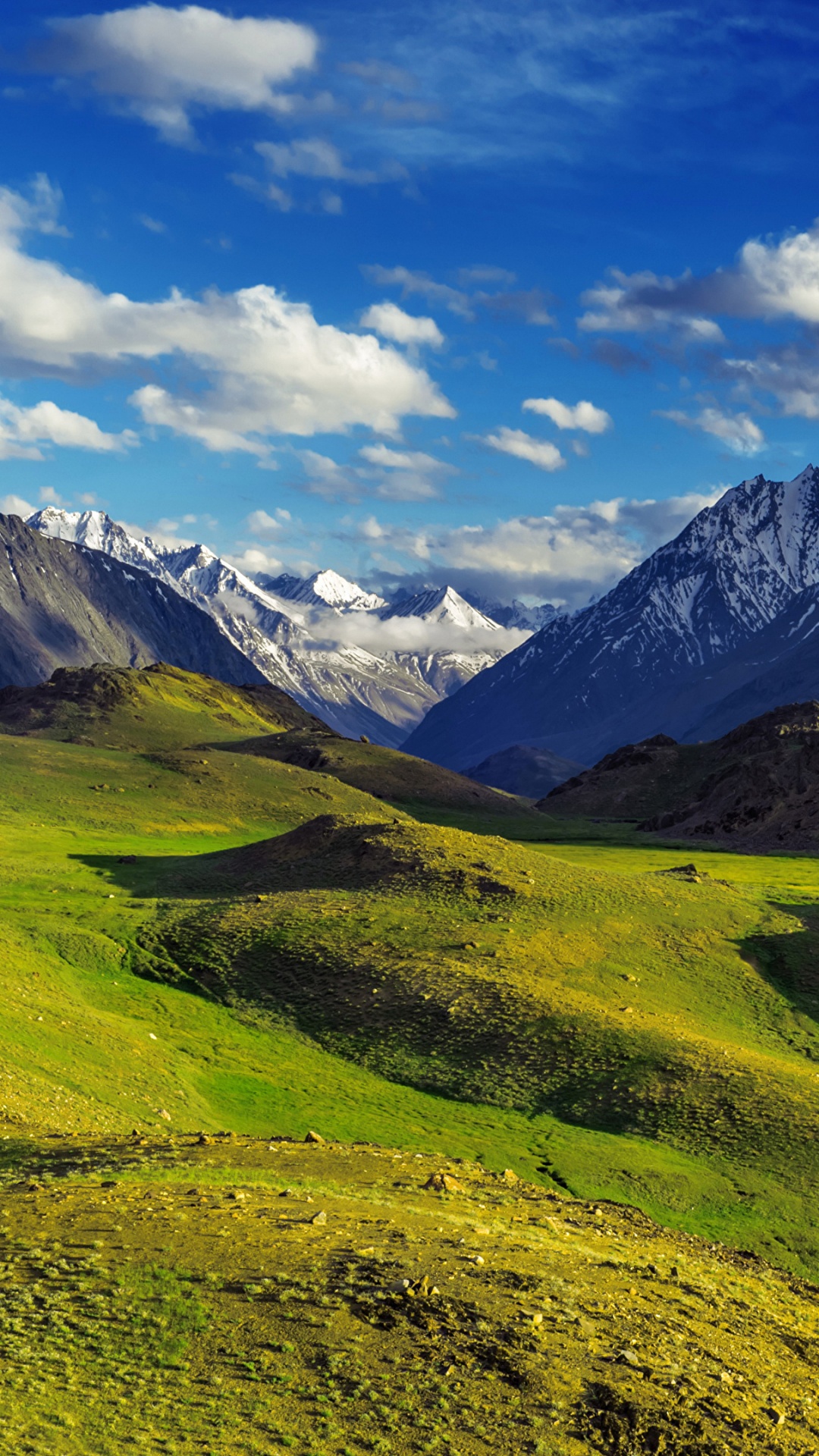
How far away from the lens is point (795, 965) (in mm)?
64562

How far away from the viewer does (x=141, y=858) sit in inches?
3711

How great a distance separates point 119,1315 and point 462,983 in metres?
37.1

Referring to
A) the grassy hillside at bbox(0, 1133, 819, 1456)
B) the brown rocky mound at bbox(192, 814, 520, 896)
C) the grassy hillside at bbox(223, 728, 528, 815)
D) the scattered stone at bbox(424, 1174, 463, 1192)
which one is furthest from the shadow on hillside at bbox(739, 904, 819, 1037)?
the grassy hillside at bbox(223, 728, 528, 815)

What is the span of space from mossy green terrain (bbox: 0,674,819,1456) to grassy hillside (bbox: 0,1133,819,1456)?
0.07 meters

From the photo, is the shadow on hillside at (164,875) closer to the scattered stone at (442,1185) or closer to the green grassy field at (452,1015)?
the green grassy field at (452,1015)

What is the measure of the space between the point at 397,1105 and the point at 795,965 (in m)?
30.4

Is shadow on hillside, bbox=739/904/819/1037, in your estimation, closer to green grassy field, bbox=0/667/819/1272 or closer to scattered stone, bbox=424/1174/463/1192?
green grassy field, bbox=0/667/819/1272

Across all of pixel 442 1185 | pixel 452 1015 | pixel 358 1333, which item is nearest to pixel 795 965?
pixel 452 1015

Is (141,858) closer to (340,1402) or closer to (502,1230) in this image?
(502,1230)

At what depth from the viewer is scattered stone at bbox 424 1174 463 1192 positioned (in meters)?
28.7

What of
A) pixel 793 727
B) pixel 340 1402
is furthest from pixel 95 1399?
pixel 793 727

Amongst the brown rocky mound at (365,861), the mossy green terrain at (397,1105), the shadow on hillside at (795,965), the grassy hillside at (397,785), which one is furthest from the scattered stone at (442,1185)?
the grassy hillside at (397,785)

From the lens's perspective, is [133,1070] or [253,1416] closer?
[253,1416]

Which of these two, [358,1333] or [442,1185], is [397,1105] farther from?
[358,1333]
